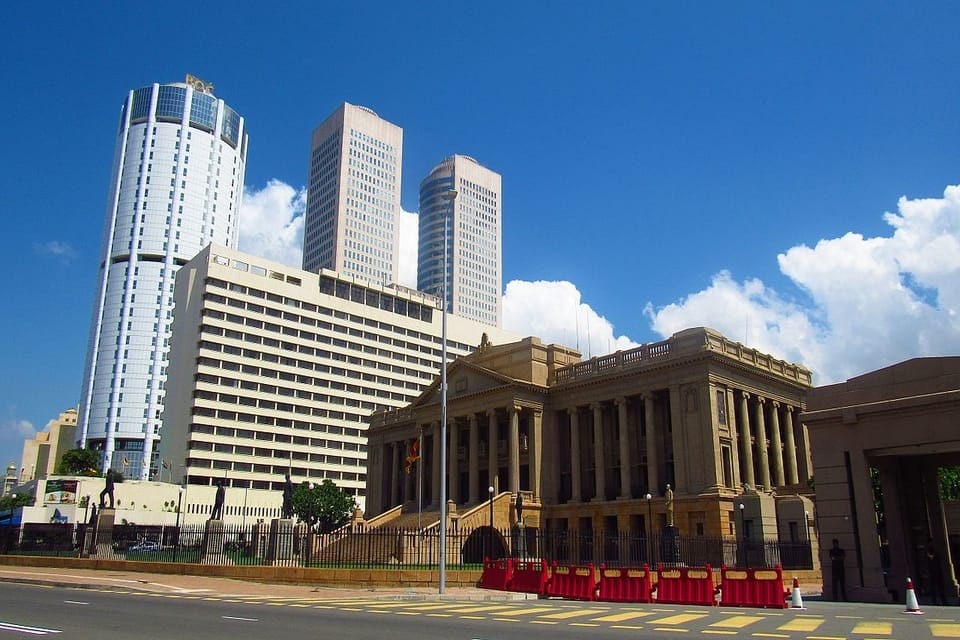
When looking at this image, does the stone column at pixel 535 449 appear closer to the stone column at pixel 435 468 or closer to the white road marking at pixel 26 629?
the stone column at pixel 435 468

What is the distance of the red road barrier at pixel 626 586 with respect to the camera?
79.6 feet

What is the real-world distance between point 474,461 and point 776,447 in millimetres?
26210

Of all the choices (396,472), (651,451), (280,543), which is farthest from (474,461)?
(280,543)

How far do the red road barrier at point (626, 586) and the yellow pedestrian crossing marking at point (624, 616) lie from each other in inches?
153

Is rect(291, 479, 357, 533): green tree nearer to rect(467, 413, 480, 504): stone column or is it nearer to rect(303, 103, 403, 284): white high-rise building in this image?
rect(467, 413, 480, 504): stone column

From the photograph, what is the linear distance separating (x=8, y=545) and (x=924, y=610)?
47.3 metres

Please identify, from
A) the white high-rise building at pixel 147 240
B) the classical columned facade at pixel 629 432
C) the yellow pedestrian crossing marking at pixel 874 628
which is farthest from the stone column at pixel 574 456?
the white high-rise building at pixel 147 240

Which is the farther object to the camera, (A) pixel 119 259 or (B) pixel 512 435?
(A) pixel 119 259

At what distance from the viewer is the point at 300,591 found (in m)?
27.3

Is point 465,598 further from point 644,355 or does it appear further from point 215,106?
point 215,106

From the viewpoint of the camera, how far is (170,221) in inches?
6181

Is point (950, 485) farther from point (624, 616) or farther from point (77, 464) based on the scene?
point (77, 464)

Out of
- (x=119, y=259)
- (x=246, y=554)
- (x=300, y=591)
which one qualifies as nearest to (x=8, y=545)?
(x=246, y=554)

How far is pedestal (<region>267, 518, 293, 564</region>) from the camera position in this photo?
3600 cm
